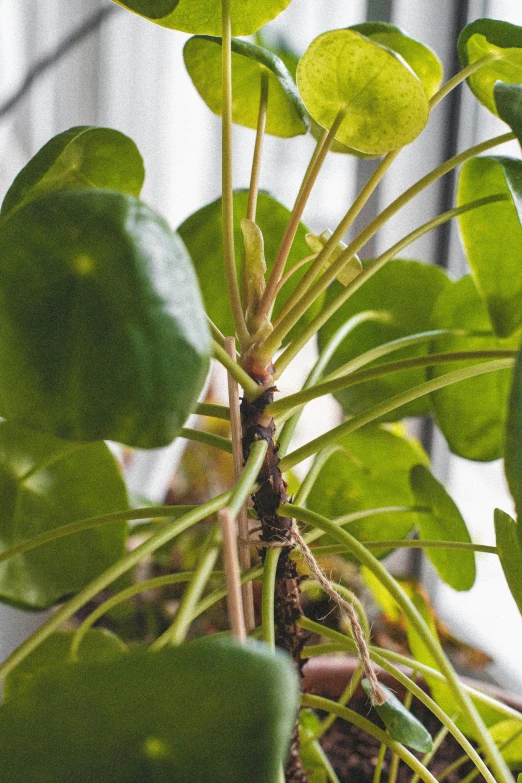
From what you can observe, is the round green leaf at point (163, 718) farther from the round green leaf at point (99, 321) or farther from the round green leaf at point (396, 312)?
the round green leaf at point (396, 312)

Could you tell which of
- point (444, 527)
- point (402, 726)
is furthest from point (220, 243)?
point (402, 726)

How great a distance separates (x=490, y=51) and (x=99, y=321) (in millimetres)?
440

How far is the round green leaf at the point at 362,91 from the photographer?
413 mm

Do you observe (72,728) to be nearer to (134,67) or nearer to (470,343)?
(470,343)

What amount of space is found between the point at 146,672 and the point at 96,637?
438 mm

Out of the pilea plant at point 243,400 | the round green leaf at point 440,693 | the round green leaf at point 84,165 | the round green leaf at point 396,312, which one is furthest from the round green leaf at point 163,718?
the round green leaf at point 396,312

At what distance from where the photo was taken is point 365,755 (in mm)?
793

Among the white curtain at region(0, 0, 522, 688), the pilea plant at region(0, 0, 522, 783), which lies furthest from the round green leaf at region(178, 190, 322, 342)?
the white curtain at region(0, 0, 522, 688)

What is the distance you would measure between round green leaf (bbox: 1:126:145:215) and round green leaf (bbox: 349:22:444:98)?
0.22m

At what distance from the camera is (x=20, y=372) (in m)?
0.33

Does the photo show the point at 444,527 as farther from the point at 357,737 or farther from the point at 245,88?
the point at 245,88

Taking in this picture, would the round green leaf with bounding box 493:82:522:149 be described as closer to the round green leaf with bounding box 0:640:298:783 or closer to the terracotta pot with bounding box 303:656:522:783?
the round green leaf with bounding box 0:640:298:783

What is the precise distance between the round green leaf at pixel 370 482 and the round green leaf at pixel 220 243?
165mm

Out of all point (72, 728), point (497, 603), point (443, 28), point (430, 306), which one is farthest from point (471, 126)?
point (72, 728)
